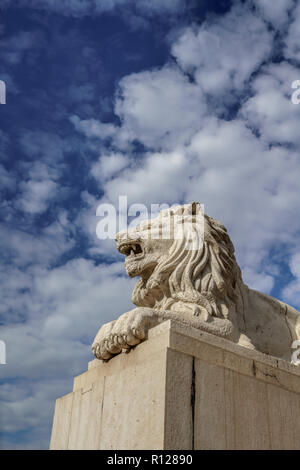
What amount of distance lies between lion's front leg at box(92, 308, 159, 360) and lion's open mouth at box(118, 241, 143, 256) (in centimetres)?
141

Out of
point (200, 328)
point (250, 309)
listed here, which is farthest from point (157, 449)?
point (250, 309)

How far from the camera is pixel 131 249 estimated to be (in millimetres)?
6430

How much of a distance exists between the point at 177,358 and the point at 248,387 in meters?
0.95

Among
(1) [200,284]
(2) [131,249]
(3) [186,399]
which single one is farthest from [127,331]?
(2) [131,249]

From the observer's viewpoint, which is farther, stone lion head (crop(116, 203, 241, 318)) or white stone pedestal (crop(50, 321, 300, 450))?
stone lion head (crop(116, 203, 241, 318))

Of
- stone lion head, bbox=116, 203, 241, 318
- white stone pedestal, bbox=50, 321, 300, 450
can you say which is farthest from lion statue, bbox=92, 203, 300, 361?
white stone pedestal, bbox=50, 321, 300, 450

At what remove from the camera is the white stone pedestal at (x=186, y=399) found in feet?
13.5

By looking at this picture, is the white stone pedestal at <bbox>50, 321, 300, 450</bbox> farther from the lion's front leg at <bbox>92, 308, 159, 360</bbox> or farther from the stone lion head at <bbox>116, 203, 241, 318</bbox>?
the stone lion head at <bbox>116, 203, 241, 318</bbox>

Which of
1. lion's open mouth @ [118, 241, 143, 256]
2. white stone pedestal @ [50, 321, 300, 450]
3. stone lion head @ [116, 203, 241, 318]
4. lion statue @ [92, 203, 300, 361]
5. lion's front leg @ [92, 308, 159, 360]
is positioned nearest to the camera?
white stone pedestal @ [50, 321, 300, 450]

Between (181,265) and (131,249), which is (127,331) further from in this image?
(131,249)

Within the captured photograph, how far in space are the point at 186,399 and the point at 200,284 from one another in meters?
1.96

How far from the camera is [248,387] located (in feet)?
15.7

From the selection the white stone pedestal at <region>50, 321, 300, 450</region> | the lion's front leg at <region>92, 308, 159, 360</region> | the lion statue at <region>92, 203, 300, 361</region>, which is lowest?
the white stone pedestal at <region>50, 321, 300, 450</region>

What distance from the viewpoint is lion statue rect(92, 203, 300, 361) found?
5707 mm
